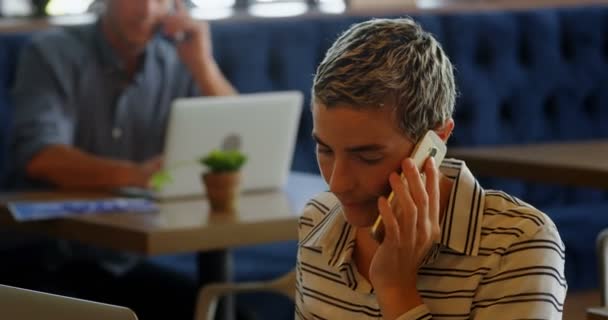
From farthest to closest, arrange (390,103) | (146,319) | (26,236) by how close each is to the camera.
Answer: (26,236)
(146,319)
(390,103)

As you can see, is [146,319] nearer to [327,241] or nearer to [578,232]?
[578,232]

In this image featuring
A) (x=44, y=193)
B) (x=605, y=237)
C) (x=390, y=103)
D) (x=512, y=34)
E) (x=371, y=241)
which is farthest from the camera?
(x=512, y=34)

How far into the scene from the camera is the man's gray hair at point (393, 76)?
Result: 1.43m

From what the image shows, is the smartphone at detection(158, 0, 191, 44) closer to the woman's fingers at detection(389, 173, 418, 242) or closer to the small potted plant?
the small potted plant

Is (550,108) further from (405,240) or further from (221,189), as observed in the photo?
(405,240)

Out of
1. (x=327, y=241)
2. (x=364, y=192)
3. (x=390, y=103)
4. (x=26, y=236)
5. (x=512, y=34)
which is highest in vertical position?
(x=390, y=103)

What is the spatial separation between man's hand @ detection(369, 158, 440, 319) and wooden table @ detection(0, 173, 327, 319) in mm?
1049

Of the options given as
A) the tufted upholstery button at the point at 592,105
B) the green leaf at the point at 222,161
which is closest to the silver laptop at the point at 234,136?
the green leaf at the point at 222,161

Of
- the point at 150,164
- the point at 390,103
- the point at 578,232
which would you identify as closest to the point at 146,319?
the point at 150,164

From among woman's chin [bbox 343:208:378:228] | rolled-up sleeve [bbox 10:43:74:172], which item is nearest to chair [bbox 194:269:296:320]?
rolled-up sleeve [bbox 10:43:74:172]

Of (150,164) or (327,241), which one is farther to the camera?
(150,164)

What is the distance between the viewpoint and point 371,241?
1.61 meters

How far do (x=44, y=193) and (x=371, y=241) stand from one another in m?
1.52

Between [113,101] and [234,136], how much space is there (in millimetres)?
600
